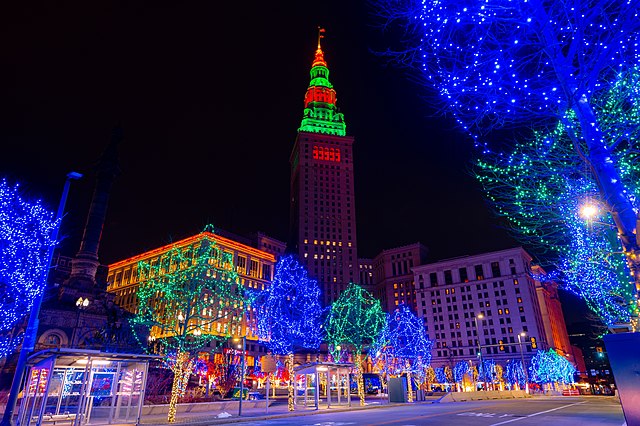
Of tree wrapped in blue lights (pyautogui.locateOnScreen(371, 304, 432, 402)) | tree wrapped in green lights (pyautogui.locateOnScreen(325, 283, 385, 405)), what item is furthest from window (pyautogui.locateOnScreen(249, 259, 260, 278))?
tree wrapped in green lights (pyautogui.locateOnScreen(325, 283, 385, 405))

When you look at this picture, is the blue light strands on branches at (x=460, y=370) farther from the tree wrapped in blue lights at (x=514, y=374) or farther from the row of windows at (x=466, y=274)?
the row of windows at (x=466, y=274)

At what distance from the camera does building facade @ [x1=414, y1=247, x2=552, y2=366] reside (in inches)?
4200

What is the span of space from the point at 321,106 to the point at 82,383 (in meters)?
136

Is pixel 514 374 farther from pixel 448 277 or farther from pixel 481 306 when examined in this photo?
pixel 448 277

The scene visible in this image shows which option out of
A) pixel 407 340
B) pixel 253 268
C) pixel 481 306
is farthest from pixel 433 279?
pixel 407 340

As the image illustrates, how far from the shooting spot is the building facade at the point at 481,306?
350 feet

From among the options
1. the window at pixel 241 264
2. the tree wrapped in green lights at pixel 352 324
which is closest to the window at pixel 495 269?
the window at pixel 241 264

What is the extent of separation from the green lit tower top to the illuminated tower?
360 millimetres

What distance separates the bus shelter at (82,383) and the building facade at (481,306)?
9956 centimetres

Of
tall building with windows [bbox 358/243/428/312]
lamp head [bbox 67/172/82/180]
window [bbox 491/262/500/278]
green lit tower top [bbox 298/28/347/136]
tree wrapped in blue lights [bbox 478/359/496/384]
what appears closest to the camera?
lamp head [bbox 67/172/82/180]

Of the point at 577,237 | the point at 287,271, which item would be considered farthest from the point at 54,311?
the point at 577,237

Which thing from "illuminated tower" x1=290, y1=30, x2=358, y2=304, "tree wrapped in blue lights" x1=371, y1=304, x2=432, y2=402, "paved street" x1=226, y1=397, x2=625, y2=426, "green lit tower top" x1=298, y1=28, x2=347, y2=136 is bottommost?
"paved street" x1=226, y1=397, x2=625, y2=426

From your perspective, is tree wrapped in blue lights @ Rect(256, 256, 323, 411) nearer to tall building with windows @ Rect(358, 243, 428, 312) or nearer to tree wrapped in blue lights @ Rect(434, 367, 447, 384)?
tree wrapped in blue lights @ Rect(434, 367, 447, 384)

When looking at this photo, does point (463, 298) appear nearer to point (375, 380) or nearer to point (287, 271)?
point (375, 380)
